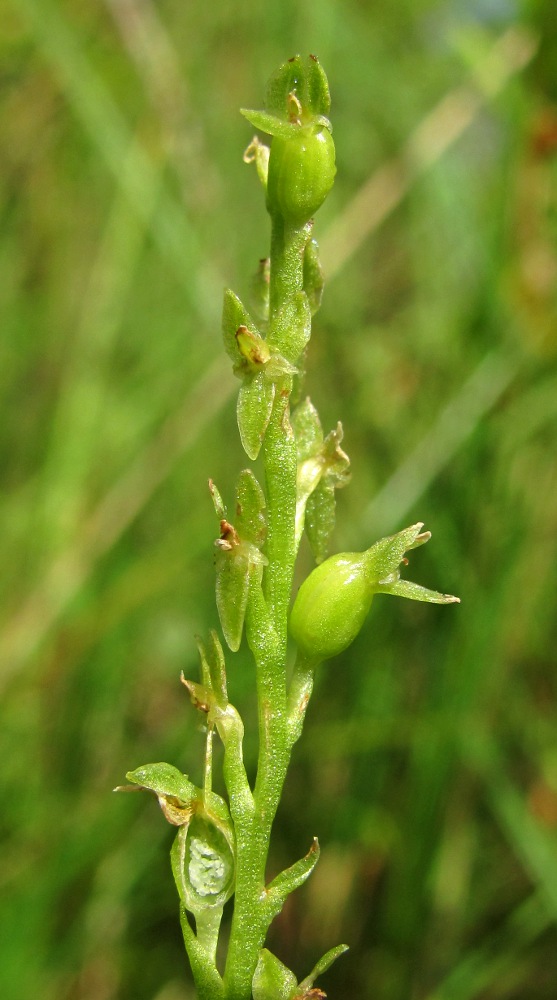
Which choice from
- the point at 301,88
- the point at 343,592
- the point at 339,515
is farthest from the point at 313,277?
the point at 339,515

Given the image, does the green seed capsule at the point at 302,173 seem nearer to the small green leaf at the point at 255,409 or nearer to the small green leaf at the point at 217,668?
the small green leaf at the point at 255,409

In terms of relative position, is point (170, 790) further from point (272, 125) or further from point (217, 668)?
point (272, 125)

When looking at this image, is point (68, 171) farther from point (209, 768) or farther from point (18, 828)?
point (209, 768)

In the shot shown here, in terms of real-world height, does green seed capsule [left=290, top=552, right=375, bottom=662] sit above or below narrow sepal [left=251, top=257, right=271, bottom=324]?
below

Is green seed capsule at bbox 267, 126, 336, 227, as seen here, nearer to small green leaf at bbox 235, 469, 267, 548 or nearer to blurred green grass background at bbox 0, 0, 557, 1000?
small green leaf at bbox 235, 469, 267, 548

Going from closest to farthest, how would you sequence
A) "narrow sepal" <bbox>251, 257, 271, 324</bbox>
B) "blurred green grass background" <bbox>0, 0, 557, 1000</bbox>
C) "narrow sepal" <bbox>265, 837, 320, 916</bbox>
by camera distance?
1. "narrow sepal" <bbox>265, 837, 320, 916</bbox>
2. "narrow sepal" <bbox>251, 257, 271, 324</bbox>
3. "blurred green grass background" <bbox>0, 0, 557, 1000</bbox>

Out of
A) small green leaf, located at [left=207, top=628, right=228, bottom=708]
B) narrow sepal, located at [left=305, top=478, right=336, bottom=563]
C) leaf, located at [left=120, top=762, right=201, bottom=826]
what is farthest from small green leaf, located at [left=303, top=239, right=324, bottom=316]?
leaf, located at [left=120, top=762, right=201, bottom=826]
